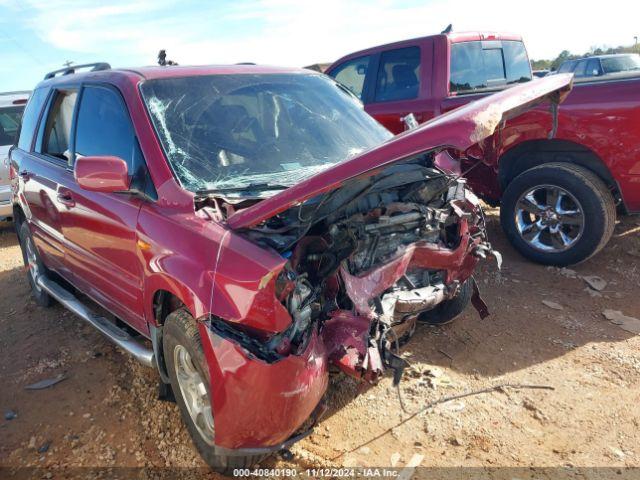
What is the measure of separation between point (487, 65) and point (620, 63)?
8631mm

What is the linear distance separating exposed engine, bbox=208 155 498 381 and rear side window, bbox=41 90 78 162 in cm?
221

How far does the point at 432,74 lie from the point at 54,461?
4699 mm

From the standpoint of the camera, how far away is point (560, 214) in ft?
14.8

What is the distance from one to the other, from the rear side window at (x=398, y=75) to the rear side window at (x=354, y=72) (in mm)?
262

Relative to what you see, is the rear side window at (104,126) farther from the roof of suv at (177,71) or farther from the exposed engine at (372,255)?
the exposed engine at (372,255)

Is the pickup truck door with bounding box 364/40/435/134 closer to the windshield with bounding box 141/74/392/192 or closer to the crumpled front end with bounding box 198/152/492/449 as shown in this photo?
the windshield with bounding box 141/74/392/192

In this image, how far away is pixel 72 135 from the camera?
11.9ft

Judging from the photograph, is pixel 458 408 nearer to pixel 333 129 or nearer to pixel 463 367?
pixel 463 367

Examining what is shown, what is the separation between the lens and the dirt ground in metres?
2.59

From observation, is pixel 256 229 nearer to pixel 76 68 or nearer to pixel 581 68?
pixel 76 68

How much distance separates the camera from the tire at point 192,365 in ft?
7.63

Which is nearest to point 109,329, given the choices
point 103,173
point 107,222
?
point 107,222

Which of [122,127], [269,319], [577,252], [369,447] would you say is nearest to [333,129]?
[122,127]

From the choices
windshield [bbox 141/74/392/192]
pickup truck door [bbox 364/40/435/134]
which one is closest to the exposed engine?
windshield [bbox 141/74/392/192]
